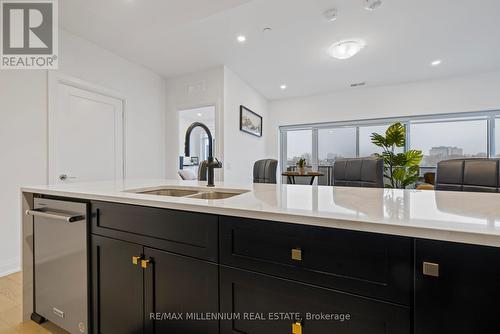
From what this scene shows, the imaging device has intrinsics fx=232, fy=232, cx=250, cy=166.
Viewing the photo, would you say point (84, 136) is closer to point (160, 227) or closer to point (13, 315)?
point (13, 315)

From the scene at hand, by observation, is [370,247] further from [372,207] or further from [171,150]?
Answer: [171,150]

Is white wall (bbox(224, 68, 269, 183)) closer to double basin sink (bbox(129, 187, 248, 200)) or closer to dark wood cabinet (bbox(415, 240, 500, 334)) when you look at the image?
double basin sink (bbox(129, 187, 248, 200))

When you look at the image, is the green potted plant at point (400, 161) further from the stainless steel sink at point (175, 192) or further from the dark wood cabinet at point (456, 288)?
the dark wood cabinet at point (456, 288)

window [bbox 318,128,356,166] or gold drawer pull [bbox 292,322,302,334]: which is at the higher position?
window [bbox 318,128,356,166]

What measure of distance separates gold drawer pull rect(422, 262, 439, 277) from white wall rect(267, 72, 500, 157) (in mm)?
5036

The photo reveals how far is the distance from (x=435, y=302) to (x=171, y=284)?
35.4 inches

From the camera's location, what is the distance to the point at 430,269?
1.89ft

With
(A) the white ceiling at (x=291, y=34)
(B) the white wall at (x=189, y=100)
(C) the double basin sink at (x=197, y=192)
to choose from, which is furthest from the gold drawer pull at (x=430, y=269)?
(B) the white wall at (x=189, y=100)

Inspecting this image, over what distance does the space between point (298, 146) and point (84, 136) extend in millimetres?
4394

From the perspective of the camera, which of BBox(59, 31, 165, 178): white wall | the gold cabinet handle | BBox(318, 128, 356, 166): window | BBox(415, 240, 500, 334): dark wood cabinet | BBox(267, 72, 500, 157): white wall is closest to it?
BBox(415, 240, 500, 334): dark wood cabinet

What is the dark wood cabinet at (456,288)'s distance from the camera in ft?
1.74

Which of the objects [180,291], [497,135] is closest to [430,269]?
[180,291]

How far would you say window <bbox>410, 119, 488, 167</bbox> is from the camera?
4.36m

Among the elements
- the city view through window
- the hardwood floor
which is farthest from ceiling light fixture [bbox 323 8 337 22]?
the hardwood floor
